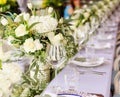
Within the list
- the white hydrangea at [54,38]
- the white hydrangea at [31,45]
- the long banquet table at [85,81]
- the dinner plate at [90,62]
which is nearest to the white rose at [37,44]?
the white hydrangea at [31,45]

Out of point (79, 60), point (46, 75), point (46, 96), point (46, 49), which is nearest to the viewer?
point (46, 96)

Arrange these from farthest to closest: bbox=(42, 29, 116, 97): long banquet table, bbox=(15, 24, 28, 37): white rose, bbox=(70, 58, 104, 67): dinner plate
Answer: bbox=(70, 58, 104, 67): dinner plate < bbox=(42, 29, 116, 97): long banquet table < bbox=(15, 24, 28, 37): white rose

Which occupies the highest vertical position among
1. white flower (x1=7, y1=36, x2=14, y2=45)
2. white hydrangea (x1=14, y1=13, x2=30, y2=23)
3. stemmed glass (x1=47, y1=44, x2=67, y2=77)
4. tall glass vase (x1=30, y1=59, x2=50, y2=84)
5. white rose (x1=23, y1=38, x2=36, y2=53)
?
white hydrangea (x1=14, y1=13, x2=30, y2=23)

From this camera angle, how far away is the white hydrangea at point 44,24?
171 cm

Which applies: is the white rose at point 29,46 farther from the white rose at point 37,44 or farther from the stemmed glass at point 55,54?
the stemmed glass at point 55,54

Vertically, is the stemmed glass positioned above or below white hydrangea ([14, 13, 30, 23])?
below

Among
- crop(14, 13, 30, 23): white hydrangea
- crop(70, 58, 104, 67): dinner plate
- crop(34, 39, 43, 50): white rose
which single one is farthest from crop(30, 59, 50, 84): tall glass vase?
crop(70, 58, 104, 67): dinner plate

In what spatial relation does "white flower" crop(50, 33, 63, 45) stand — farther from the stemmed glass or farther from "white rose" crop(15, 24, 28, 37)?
"white rose" crop(15, 24, 28, 37)

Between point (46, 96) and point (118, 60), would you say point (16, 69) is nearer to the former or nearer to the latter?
point (46, 96)

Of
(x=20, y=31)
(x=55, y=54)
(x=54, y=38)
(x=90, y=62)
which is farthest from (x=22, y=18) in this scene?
(x=90, y=62)

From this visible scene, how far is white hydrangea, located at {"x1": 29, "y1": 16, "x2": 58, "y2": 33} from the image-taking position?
1714 mm

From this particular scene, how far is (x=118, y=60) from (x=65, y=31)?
3.59ft

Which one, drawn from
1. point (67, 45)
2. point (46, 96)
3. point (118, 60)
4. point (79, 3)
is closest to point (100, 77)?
point (67, 45)

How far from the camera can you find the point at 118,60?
2.87 metres
